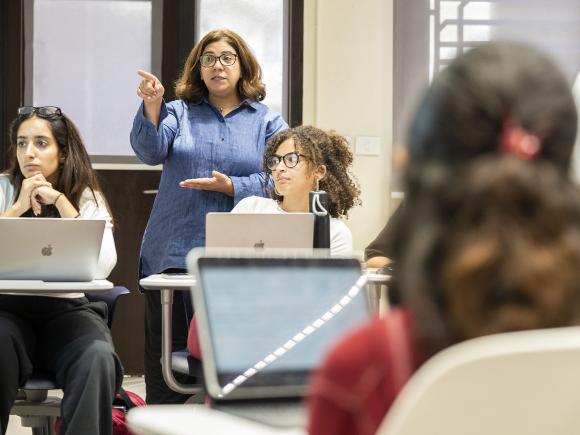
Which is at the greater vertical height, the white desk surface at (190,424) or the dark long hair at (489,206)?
the dark long hair at (489,206)

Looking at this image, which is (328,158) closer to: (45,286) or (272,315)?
(45,286)

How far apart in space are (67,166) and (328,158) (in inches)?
36.2

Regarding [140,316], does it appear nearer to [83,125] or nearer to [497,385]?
[83,125]

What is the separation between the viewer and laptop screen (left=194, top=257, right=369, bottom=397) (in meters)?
1.32

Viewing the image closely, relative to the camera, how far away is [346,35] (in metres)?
5.03

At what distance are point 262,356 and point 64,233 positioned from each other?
4.56 ft

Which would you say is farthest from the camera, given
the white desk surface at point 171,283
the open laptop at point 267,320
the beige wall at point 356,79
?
the beige wall at point 356,79

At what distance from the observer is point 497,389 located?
0.70 m

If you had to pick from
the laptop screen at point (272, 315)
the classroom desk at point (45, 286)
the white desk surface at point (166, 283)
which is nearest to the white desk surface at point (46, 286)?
the classroom desk at point (45, 286)

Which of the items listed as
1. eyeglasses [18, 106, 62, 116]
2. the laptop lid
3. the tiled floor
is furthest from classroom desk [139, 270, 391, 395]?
the laptop lid

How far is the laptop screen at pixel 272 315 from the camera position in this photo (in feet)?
4.32

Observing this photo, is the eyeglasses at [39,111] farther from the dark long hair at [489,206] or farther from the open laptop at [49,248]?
the dark long hair at [489,206]

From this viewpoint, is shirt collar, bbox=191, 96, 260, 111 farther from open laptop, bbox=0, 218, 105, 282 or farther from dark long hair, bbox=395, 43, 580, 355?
dark long hair, bbox=395, 43, 580, 355

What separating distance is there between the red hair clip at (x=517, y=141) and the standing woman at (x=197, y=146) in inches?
101
